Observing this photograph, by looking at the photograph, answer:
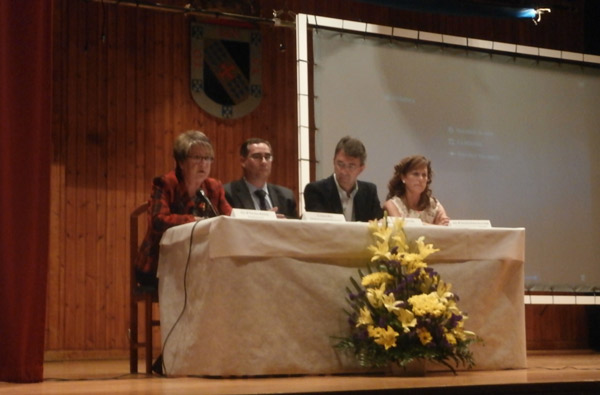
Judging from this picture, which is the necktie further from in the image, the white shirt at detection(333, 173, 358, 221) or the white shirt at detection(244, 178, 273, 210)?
the white shirt at detection(333, 173, 358, 221)

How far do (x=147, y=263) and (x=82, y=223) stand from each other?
2.35m

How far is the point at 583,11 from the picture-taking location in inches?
314

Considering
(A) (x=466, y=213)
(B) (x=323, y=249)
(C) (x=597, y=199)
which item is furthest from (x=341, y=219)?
(C) (x=597, y=199)

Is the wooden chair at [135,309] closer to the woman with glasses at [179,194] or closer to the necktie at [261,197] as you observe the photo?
the woman with glasses at [179,194]

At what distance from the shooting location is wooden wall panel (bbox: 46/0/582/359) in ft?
20.3

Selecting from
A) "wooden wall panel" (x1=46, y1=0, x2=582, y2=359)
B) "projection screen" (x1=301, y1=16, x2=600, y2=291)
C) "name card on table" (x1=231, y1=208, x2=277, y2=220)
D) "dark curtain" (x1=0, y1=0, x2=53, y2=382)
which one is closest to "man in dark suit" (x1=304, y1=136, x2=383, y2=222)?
"name card on table" (x1=231, y1=208, x2=277, y2=220)

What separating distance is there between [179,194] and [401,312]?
119 cm

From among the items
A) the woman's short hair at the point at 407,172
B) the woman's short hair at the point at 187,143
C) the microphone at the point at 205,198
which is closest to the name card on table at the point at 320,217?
the microphone at the point at 205,198

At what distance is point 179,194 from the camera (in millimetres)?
4055

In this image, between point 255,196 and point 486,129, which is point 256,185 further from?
point 486,129

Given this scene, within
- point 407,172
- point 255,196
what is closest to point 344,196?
point 407,172

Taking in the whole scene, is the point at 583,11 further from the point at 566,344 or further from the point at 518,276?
the point at 518,276

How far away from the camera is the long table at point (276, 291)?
3.42 meters

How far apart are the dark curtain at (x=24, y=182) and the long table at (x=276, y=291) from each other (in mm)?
564
